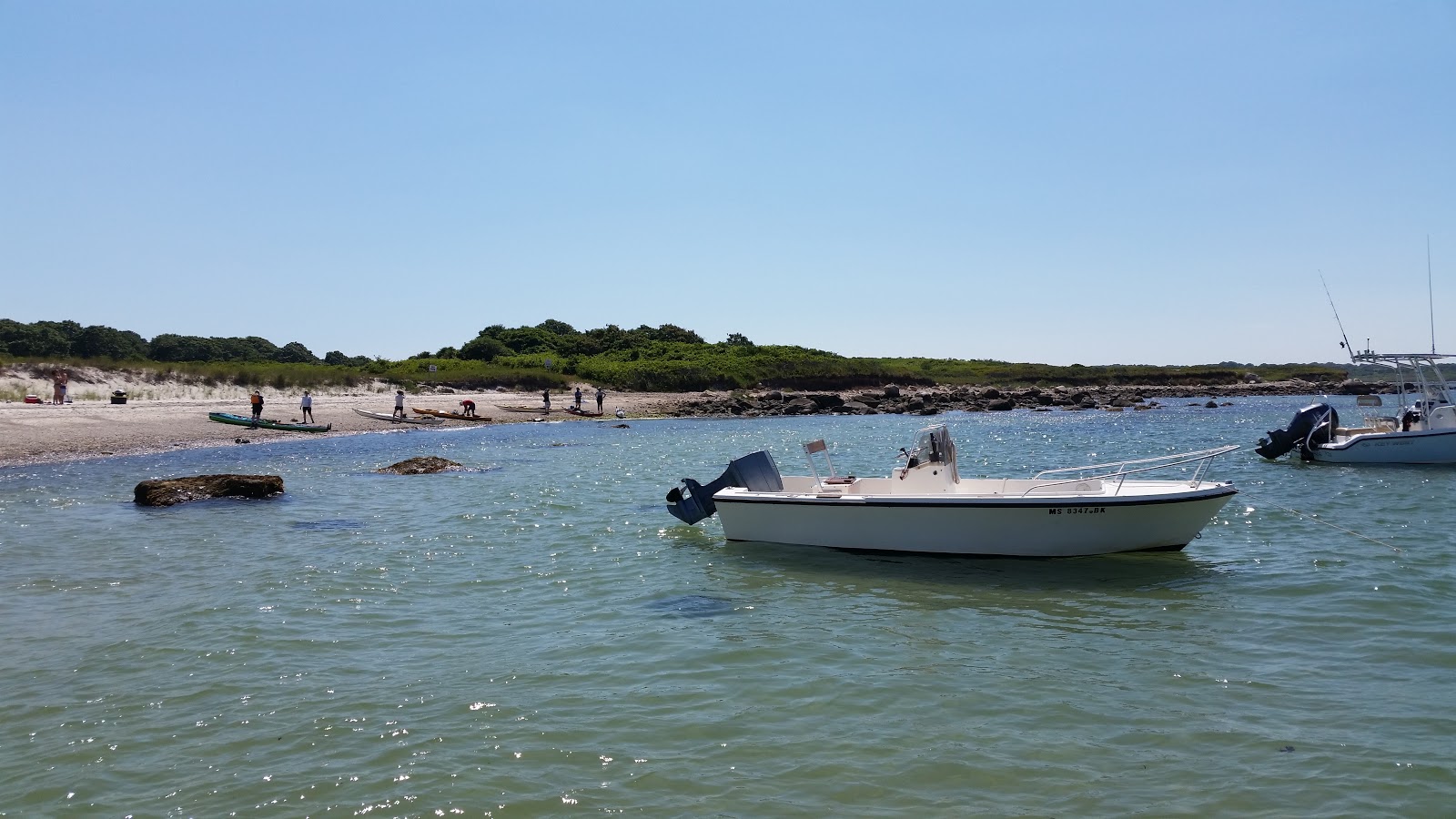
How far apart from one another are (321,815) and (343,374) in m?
64.2

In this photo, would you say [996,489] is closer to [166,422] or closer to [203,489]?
[203,489]

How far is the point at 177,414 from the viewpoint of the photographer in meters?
43.7

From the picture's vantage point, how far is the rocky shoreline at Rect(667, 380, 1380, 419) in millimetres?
68312

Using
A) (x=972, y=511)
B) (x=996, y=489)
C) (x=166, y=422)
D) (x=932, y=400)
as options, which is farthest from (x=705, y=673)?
(x=932, y=400)

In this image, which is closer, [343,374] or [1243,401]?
[343,374]

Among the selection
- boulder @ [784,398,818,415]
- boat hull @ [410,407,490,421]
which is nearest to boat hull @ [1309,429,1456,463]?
boat hull @ [410,407,490,421]

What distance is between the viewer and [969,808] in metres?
6.25

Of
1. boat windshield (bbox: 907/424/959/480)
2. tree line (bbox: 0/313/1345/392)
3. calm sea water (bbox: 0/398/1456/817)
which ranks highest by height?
tree line (bbox: 0/313/1345/392)

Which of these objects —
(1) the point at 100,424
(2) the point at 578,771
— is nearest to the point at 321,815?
(2) the point at 578,771

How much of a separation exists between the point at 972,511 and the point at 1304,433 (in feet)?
67.0

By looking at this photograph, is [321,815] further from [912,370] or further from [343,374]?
[912,370]

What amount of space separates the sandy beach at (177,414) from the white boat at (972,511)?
89.3 ft

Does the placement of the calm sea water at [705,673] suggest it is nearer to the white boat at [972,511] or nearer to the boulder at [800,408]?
the white boat at [972,511]

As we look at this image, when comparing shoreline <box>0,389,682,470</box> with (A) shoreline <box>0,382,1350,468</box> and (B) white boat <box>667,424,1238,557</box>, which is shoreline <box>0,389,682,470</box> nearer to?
(A) shoreline <box>0,382,1350,468</box>
